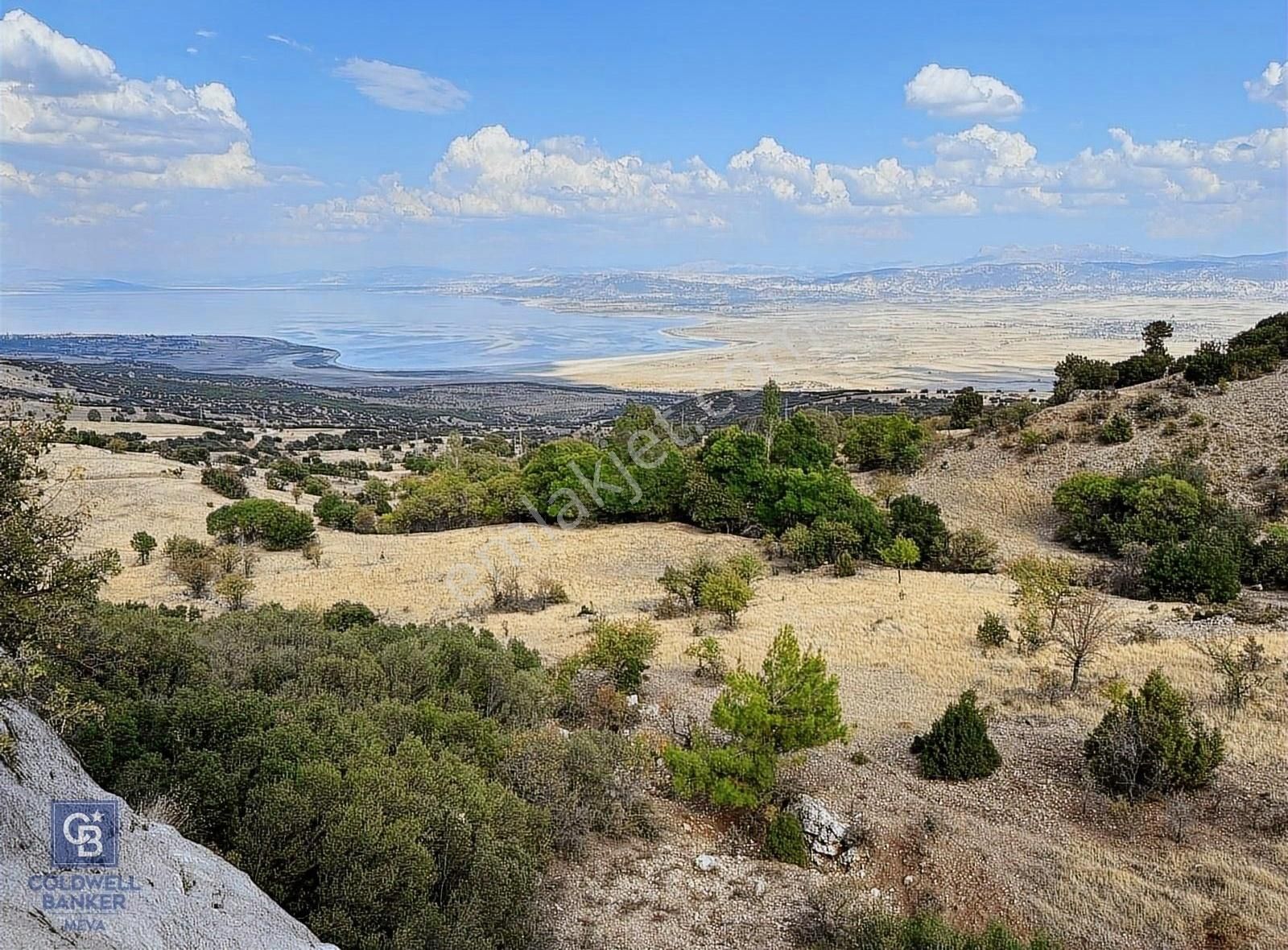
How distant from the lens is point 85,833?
20.3 feet

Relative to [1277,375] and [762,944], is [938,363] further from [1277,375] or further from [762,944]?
[762,944]

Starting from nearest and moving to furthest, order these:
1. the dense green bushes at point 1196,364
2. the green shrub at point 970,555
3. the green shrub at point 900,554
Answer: the green shrub at point 900,554 < the green shrub at point 970,555 < the dense green bushes at point 1196,364

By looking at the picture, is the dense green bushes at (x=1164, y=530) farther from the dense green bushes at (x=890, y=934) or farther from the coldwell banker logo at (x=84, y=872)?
the coldwell banker logo at (x=84, y=872)

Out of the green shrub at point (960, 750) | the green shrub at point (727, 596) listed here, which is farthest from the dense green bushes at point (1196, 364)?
the green shrub at point (960, 750)

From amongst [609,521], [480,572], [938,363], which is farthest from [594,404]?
[480,572]

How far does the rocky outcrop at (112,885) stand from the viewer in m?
5.34

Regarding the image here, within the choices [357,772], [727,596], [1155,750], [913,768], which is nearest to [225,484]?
[727,596]

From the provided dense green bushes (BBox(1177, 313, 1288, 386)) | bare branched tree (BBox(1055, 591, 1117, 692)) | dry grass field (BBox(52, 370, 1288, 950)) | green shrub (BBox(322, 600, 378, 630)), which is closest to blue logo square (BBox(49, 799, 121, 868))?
dry grass field (BBox(52, 370, 1288, 950))

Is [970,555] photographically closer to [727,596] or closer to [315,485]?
[727,596]

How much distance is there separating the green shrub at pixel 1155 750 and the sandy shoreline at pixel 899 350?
83762 millimetres

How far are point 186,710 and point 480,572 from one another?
1958 centimetres

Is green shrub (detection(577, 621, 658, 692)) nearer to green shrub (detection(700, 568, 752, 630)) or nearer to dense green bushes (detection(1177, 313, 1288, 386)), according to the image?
green shrub (detection(700, 568, 752, 630))

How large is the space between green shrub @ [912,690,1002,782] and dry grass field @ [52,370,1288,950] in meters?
0.25

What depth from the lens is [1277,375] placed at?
3688 centimetres
